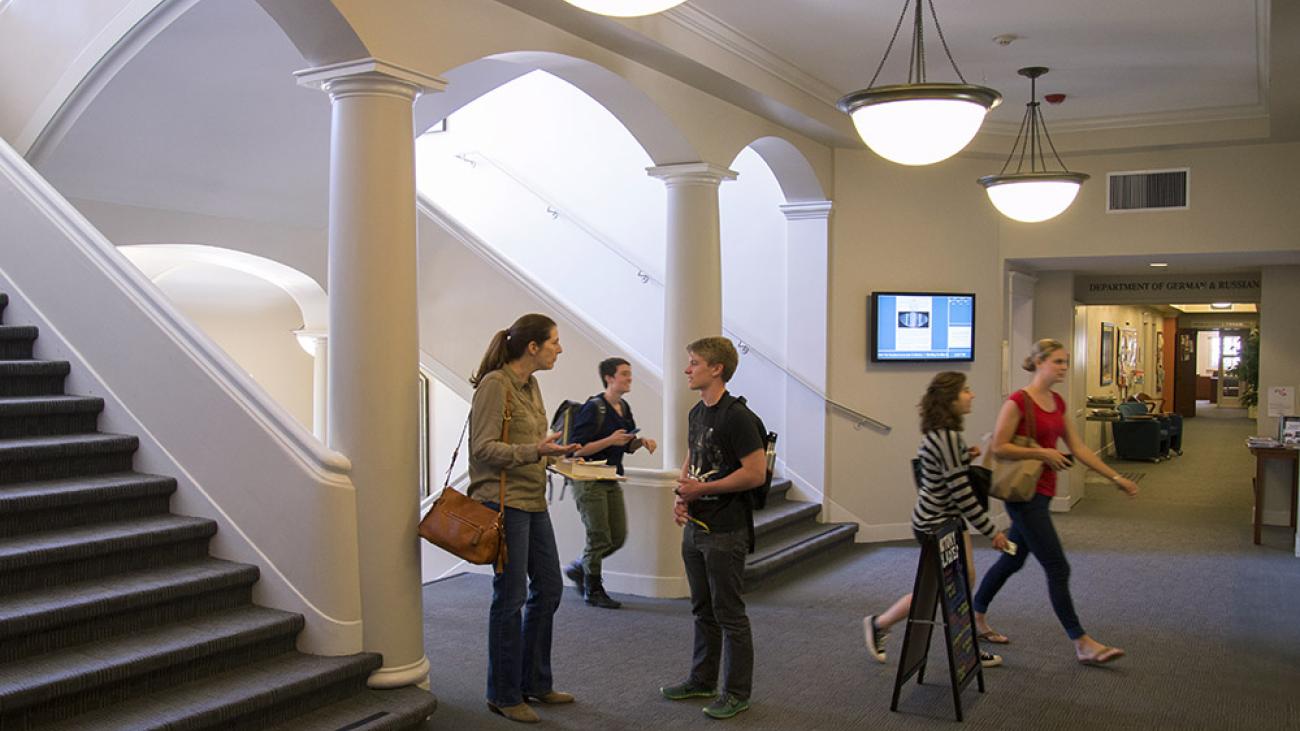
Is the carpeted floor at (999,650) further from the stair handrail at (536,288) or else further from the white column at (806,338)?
the stair handrail at (536,288)

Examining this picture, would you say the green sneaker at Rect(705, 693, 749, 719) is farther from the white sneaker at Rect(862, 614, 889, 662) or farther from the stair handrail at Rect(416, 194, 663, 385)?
the stair handrail at Rect(416, 194, 663, 385)

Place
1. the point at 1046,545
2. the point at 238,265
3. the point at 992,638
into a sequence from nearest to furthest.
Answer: the point at 1046,545 < the point at 992,638 < the point at 238,265

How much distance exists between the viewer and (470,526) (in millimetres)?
4348

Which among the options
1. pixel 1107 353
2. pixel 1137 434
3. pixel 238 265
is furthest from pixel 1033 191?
pixel 1137 434

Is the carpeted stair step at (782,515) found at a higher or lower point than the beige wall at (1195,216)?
lower

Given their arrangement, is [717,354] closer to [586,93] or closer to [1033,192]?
[586,93]

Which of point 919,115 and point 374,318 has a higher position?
point 919,115

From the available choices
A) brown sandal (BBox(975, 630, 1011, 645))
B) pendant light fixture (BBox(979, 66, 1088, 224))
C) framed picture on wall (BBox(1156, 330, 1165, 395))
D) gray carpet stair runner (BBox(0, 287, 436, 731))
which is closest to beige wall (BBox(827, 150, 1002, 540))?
pendant light fixture (BBox(979, 66, 1088, 224))

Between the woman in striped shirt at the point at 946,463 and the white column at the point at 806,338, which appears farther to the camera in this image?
the white column at the point at 806,338

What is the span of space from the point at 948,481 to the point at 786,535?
3.61 meters

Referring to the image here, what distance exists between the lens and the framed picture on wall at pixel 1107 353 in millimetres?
15180

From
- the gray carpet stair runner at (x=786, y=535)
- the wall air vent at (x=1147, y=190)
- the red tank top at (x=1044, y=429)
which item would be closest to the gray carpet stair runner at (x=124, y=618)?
the red tank top at (x=1044, y=429)

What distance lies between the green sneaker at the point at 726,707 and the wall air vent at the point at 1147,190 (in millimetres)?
6599

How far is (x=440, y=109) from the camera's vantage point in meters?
7.55
